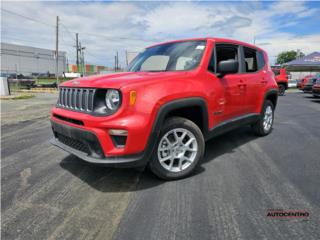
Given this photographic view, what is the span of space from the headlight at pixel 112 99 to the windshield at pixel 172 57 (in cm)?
112

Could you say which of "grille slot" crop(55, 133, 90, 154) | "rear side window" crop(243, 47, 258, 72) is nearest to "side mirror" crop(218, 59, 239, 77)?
"rear side window" crop(243, 47, 258, 72)

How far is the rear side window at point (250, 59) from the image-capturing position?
14.1ft

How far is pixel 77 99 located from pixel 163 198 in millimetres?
1587

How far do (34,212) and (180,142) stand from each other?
5.91 feet

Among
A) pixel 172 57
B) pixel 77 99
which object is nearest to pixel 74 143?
pixel 77 99

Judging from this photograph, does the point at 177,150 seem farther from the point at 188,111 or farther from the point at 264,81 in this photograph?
the point at 264,81

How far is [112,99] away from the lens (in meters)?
2.57

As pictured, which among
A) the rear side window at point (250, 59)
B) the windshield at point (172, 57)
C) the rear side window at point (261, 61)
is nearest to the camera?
the windshield at point (172, 57)

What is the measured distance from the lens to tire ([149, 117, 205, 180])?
2.86 metres

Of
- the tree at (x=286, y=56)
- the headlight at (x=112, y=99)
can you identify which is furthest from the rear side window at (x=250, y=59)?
the tree at (x=286, y=56)

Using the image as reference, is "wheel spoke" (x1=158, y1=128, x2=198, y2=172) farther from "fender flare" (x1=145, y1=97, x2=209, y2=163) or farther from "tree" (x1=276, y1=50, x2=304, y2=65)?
"tree" (x1=276, y1=50, x2=304, y2=65)

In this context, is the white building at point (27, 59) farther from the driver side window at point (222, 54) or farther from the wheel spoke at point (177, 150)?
the wheel spoke at point (177, 150)

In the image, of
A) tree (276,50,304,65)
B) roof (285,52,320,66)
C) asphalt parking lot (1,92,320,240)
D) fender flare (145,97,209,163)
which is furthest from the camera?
tree (276,50,304,65)

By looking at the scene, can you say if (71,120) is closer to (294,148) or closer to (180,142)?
(180,142)
